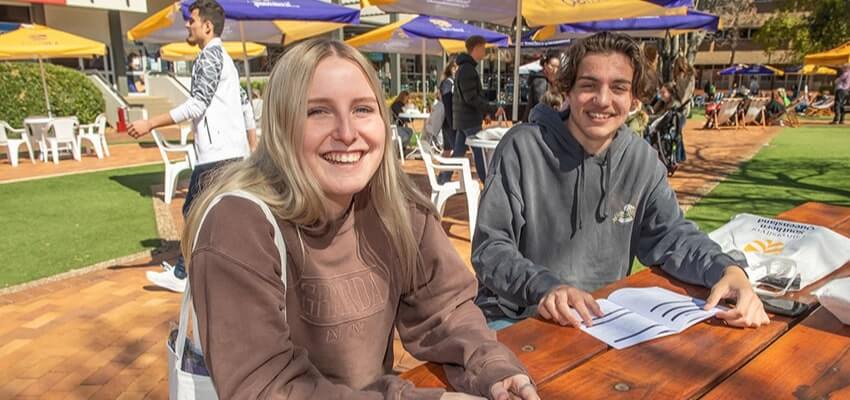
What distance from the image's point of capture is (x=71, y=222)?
20.9 ft

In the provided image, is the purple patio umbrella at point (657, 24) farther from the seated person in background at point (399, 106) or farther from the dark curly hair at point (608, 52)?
the dark curly hair at point (608, 52)

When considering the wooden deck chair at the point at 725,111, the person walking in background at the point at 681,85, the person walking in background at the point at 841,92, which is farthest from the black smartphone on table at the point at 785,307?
the person walking in background at the point at 841,92

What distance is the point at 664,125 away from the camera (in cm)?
875

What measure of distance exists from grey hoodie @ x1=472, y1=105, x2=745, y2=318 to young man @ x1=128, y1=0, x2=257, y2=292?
2280 millimetres

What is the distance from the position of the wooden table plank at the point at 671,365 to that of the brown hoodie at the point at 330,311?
5.4 inches

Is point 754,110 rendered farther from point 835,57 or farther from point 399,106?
point 399,106

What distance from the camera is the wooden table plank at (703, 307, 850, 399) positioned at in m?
1.18

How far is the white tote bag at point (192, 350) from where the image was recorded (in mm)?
1139

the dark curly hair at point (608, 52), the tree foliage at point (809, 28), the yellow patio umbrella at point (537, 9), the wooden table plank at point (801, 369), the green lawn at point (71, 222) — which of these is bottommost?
the green lawn at point (71, 222)

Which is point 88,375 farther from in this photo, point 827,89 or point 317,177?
point 827,89

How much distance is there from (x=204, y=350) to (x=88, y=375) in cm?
235

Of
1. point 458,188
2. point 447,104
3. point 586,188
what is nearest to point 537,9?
point 458,188

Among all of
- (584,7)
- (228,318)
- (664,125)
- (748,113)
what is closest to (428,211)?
(228,318)

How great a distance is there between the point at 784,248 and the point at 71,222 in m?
6.69
